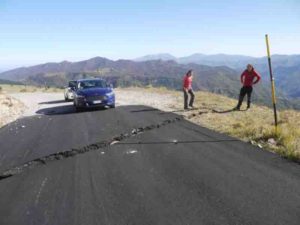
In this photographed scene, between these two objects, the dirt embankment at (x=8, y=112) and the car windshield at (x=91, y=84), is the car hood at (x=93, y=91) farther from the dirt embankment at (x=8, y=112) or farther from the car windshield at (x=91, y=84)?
the dirt embankment at (x=8, y=112)

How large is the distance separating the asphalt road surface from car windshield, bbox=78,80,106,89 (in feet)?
35.6

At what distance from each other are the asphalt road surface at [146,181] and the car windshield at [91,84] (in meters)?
10.9

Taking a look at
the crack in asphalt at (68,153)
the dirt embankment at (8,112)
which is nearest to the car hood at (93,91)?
the dirt embankment at (8,112)

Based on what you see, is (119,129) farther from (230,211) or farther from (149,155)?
(230,211)

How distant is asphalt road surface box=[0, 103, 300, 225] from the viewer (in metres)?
5.95

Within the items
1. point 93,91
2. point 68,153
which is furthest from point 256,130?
point 93,91

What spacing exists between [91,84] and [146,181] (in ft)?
55.7

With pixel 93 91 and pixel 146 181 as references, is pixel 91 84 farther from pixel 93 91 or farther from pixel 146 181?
pixel 146 181

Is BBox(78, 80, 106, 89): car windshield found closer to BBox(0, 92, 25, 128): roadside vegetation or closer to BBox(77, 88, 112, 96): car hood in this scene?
BBox(77, 88, 112, 96): car hood

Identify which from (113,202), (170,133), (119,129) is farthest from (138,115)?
(113,202)

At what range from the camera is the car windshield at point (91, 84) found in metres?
23.8

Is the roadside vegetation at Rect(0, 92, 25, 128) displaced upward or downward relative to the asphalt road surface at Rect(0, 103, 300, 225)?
downward

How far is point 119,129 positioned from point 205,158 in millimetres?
5512

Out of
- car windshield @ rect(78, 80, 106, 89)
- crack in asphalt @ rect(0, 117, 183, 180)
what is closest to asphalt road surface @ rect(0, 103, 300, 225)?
crack in asphalt @ rect(0, 117, 183, 180)
